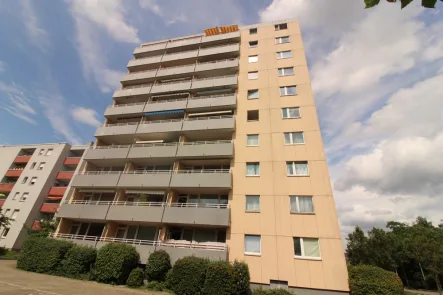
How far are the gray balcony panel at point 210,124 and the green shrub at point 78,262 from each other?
13.8 m

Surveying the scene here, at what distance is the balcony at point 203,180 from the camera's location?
18859 mm

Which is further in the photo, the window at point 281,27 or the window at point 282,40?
the window at point 281,27

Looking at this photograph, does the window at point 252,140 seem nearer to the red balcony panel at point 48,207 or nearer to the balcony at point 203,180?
the balcony at point 203,180

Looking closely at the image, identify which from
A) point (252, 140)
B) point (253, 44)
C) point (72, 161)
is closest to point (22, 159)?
point (72, 161)

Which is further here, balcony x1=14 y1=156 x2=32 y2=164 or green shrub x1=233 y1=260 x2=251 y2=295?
balcony x1=14 y1=156 x2=32 y2=164

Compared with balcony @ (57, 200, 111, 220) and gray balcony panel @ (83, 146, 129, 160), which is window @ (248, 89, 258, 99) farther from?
balcony @ (57, 200, 111, 220)

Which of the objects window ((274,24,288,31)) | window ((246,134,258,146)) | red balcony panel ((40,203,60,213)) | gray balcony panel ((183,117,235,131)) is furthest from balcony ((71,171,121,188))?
window ((274,24,288,31))

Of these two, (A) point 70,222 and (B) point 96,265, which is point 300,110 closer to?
(B) point 96,265

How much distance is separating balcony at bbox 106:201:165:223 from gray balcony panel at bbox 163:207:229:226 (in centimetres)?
87

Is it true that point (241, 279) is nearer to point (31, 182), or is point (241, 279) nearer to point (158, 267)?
point (158, 267)

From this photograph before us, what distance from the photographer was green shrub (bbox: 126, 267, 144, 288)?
1537cm

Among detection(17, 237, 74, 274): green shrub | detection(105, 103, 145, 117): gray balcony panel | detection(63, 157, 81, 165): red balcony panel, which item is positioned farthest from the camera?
detection(63, 157, 81, 165): red balcony panel

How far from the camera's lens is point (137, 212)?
63.5ft

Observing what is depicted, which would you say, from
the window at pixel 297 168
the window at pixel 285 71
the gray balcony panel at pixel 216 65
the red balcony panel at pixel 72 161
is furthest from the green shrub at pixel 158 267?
the red balcony panel at pixel 72 161
